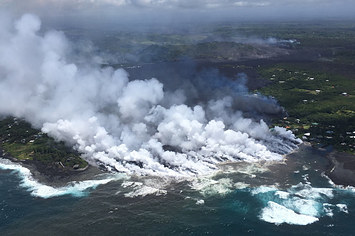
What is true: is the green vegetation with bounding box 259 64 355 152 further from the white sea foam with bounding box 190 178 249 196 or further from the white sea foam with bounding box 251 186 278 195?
the white sea foam with bounding box 190 178 249 196

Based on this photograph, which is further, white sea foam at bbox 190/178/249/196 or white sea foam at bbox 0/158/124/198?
white sea foam at bbox 0/158/124/198

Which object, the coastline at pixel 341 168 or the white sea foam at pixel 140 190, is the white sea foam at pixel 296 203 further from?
the white sea foam at pixel 140 190

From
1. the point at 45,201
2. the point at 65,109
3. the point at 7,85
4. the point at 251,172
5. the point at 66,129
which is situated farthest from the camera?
the point at 7,85

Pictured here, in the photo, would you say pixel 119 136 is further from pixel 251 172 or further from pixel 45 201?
pixel 251 172

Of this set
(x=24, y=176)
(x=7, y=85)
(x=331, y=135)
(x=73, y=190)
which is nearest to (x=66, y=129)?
(x=24, y=176)

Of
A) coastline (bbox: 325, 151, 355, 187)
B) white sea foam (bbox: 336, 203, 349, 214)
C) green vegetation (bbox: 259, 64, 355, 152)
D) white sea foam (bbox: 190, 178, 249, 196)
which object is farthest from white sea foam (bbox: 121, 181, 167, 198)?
green vegetation (bbox: 259, 64, 355, 152)

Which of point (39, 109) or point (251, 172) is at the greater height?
point (39, 109)
